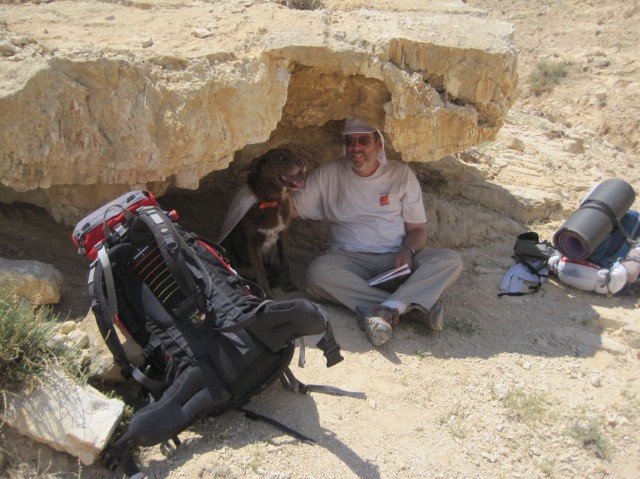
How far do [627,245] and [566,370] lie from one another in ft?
4.54

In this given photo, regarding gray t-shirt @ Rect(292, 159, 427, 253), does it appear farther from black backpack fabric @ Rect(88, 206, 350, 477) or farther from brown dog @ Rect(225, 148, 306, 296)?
black backpack fabric @ Rect(88, 206, 350, 477)

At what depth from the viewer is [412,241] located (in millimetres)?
4375

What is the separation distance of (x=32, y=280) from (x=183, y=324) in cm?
93

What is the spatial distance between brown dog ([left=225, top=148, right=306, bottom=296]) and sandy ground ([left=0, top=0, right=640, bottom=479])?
409 millimetres

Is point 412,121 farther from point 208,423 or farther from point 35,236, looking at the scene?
point 35,236

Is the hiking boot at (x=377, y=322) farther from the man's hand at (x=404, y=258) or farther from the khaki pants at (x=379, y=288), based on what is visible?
the man's hand at (x=404, y=258)

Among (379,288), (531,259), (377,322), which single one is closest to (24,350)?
(377,322)

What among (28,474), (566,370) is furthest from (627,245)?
(28,474)

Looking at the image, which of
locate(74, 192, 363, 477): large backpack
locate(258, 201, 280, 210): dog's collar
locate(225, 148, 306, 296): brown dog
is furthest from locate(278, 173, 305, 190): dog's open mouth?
locate(74, 192, 363, 477): large backpack

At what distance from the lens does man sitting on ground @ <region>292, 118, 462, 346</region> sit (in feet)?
13.1

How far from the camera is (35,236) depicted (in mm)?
3781

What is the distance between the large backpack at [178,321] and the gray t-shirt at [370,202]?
1752 millimetres

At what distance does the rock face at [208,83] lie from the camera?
2.97 metres

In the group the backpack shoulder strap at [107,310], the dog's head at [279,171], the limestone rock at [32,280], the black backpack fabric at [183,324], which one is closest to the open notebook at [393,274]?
the dog's head at [279,171]
